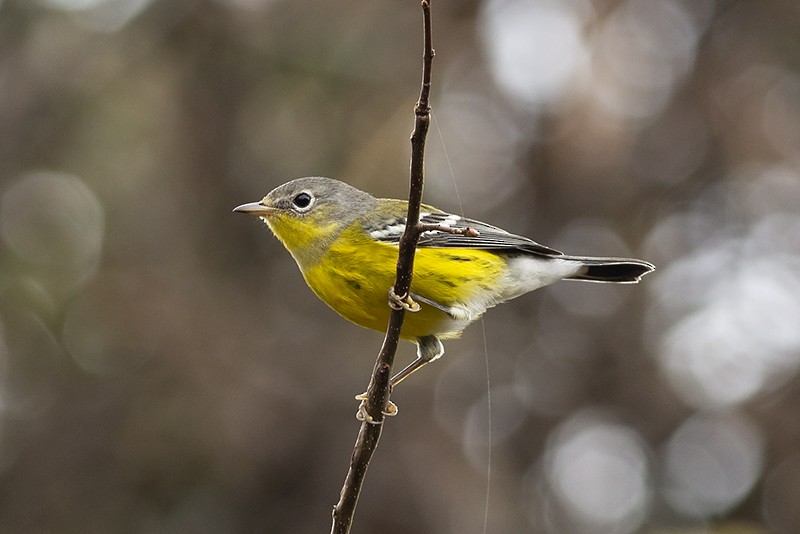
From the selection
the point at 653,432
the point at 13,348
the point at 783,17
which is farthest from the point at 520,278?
the point at 783,17

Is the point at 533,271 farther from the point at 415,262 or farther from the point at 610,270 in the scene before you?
the point at 415,262

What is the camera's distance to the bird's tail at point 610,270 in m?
5.39

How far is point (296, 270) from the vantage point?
9.82m

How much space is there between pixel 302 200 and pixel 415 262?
951 mm

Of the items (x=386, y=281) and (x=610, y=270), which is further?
(x=610, y=270)

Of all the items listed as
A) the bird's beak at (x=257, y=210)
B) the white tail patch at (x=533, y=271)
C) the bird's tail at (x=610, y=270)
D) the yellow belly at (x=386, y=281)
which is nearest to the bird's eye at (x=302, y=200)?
the bird's beak at (x=257, y=210)

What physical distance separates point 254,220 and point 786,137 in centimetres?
553

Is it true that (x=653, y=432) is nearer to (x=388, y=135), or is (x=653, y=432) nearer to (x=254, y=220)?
(x=388, y=135)

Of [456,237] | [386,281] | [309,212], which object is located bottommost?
[386,281]

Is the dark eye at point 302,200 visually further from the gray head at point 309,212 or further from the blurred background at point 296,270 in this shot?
the blurred background at point 296,270

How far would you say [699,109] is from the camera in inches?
384

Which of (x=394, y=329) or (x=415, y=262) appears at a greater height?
(x=415, y=262)

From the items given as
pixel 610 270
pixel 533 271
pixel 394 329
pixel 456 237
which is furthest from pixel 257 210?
pixel 610 270

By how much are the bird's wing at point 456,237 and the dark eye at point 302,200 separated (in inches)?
22.3
